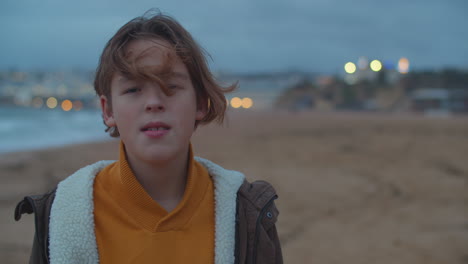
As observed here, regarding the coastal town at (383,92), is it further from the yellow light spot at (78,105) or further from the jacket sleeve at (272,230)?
the jacket sleeve at (272,230)

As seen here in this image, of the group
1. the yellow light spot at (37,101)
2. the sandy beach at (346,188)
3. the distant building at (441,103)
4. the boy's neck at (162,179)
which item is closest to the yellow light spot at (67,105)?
the yellow light spot at (37,101)

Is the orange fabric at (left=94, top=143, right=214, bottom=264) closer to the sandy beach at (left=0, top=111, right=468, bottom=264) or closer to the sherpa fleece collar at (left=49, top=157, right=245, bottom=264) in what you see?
the sherpa fleece collar at (left=49, top=157, right=245, bottom=264)

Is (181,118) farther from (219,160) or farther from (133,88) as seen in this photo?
(219,160)

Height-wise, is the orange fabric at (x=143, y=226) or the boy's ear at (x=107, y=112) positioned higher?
the boy's ear at (x=107, y=112)

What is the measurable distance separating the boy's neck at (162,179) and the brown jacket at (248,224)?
282 mm

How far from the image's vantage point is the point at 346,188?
7.29 meters

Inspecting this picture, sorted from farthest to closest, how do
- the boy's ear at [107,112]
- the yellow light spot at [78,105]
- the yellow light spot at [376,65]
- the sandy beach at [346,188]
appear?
the yellow light spot at [78,105] → the yellow light spot at [376,65] → the sandy beach at [346,188] → the boy's ear at [107,112]

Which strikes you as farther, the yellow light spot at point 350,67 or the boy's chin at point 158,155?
the yellow light spot at point 350,67

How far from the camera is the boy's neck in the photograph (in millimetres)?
1537

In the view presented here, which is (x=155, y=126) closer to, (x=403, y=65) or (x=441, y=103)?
(x=441, y=103)

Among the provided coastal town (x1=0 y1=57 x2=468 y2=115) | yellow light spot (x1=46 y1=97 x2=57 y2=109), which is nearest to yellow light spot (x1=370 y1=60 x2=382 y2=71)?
coastal town (x1=0 y1=57 x2=468 y2=115)

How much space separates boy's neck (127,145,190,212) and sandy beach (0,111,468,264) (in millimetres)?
636

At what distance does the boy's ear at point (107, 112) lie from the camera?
5.38 feet

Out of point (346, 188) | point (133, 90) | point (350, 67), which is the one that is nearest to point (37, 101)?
point (350, 67)
